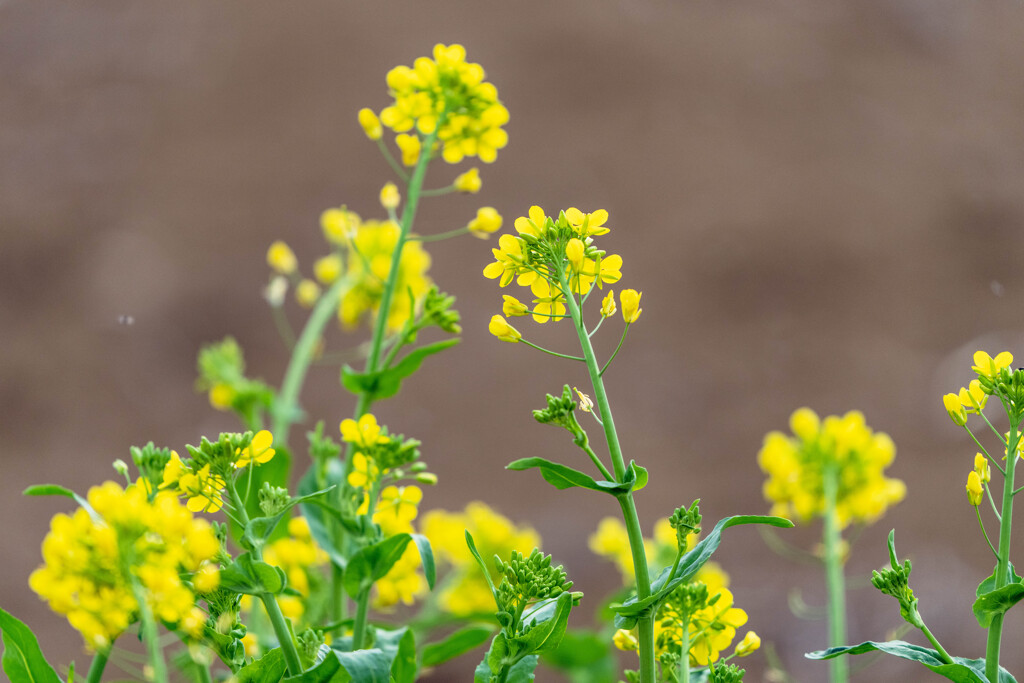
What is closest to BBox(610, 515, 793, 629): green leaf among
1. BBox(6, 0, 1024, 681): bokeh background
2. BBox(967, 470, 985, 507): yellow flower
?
BBox(967, 470, 985, 507): yellow flower

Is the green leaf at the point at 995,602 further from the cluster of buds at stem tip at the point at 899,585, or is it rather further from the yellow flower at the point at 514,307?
the yellow flower at the point at 514,307

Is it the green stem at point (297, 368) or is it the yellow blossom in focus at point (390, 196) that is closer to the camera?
the yellow blossom in focus at point (390, 196)

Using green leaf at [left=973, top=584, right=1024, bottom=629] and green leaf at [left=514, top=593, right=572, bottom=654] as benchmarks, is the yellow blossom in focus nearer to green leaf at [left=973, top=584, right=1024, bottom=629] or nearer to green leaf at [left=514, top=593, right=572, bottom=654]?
green leaf at [left=514, top=593, right=572, bottom=654]

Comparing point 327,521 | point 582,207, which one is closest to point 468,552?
point 327,521

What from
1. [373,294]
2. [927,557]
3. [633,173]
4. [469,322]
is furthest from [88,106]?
[927,557]

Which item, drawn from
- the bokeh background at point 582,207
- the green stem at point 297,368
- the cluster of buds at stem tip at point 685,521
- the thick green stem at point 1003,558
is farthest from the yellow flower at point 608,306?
the bokeh background at point 582,207

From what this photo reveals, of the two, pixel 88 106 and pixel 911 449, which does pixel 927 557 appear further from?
pixel 88 106

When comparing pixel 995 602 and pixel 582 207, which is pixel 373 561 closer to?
pixel 995 602
